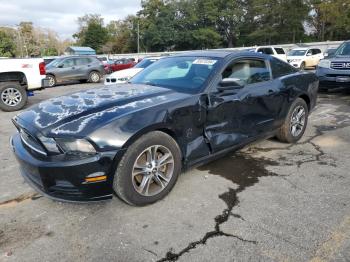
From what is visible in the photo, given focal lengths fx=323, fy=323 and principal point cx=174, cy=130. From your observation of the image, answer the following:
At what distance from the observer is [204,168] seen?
13.9 ft

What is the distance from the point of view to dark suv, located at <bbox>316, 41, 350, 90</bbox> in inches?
360

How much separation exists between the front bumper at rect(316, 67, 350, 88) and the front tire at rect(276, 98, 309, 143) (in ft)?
15.5

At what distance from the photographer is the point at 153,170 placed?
3250 mm

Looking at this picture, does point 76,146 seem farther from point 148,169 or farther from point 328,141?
point 328,141

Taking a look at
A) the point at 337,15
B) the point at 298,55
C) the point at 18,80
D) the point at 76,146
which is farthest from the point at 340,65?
the point at 337,15

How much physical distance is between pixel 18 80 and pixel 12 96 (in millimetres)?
492

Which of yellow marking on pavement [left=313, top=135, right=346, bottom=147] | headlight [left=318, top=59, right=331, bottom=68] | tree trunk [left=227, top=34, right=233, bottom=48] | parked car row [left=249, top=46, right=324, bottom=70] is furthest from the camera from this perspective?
tree trunk [left=227, top=34, right=233, bottom=48]

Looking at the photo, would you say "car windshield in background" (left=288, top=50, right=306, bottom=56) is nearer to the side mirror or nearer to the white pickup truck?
the white pickup truck

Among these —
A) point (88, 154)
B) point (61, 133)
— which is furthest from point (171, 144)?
point (61, 133)

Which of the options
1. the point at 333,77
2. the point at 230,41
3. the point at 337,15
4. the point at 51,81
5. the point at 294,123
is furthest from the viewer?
the point at 230,41

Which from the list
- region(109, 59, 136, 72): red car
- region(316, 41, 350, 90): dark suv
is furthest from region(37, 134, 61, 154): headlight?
region(109, 59, 136, 72): red car

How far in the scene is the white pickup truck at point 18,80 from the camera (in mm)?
8953

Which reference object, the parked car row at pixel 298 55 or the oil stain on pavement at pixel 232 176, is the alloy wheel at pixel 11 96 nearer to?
the oil stain on pavement at pixel 232 176

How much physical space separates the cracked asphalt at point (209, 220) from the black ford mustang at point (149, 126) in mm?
305
